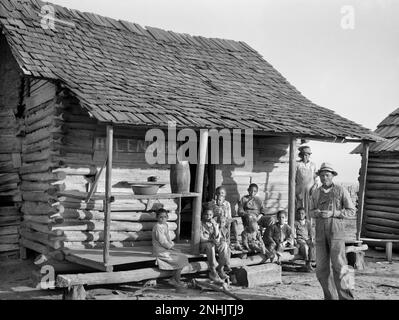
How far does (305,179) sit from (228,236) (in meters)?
3.51

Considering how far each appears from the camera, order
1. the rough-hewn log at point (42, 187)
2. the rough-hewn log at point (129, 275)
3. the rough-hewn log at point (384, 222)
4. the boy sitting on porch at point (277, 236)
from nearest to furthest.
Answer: the rough-hewn log at point (129, 275)
the rough-hewn log at point (42, 187)
the boy sitting on porch at point (277, 236)
the rough-hewn log at point (384, 222)

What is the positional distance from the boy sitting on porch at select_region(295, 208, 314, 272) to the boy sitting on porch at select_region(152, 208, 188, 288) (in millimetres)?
3016

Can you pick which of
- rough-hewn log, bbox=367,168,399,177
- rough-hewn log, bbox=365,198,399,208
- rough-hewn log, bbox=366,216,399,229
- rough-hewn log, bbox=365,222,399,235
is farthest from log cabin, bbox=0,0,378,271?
rough-hewn log, bbox=365,222,399,235

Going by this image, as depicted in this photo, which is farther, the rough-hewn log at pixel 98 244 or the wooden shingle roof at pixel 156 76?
the rough-hewn log at pixel 98 244

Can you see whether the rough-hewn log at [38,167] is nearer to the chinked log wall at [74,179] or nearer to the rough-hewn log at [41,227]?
the chinked log wall at [74,179]

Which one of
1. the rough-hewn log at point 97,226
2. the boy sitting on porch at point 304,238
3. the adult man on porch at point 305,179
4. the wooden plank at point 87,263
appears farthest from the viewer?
the adult man on porch at point 305,179

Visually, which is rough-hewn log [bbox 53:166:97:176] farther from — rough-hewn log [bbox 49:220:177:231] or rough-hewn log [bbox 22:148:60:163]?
rough-hewn log [bbox 49:220:177:231]

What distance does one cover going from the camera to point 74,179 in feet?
31.8

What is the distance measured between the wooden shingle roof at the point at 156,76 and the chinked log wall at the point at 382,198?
8.87 feet

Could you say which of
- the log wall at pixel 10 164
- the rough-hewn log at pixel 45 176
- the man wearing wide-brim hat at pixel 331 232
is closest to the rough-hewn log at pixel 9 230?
the log wall at pixel 10 164

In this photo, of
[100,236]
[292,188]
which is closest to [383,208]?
[292,188]

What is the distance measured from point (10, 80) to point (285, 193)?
24.0 feet

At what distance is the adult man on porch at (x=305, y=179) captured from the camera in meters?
12.3
